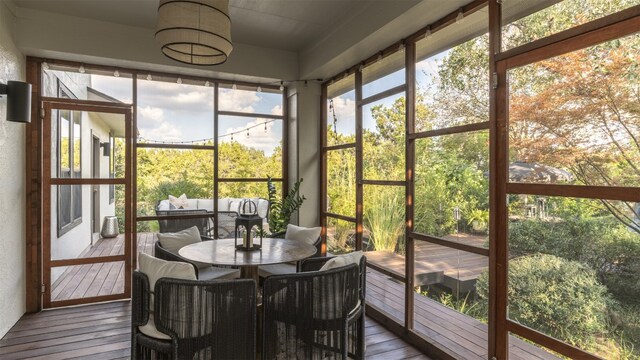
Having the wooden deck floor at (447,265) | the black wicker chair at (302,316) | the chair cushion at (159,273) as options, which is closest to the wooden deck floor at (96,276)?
the chair cushion at (159,273)

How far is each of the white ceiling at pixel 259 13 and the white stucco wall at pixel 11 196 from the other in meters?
0.53

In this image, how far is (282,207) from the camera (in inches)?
191

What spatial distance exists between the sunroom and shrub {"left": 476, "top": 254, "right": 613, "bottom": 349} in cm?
1

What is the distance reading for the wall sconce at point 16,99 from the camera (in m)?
3.07

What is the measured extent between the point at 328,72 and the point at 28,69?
3447mm

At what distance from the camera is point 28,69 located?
12.7 ft

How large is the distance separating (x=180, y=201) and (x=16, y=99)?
202cm

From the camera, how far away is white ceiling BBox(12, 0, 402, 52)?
11.4ft

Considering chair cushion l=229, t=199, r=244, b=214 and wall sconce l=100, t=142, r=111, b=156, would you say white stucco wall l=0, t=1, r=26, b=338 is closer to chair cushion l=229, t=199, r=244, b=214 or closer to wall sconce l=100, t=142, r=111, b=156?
wall sconce l=100, t=142, r=111, b=156

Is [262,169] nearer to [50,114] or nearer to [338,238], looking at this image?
[338,238]

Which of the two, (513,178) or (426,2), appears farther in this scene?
(426,2)

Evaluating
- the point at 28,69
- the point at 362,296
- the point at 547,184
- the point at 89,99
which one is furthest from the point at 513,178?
the point at 28,69

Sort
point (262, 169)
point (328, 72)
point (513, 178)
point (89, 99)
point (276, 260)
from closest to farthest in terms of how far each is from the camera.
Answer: point (513, 178)
point (276, 260)
point (89, 99)
point (328, 72)
point (262, 169)

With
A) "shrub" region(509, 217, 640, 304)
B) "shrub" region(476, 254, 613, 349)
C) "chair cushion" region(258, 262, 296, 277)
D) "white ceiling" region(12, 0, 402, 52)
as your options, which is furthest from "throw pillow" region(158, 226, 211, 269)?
"shrub" region(509, 217, 640, 304)
